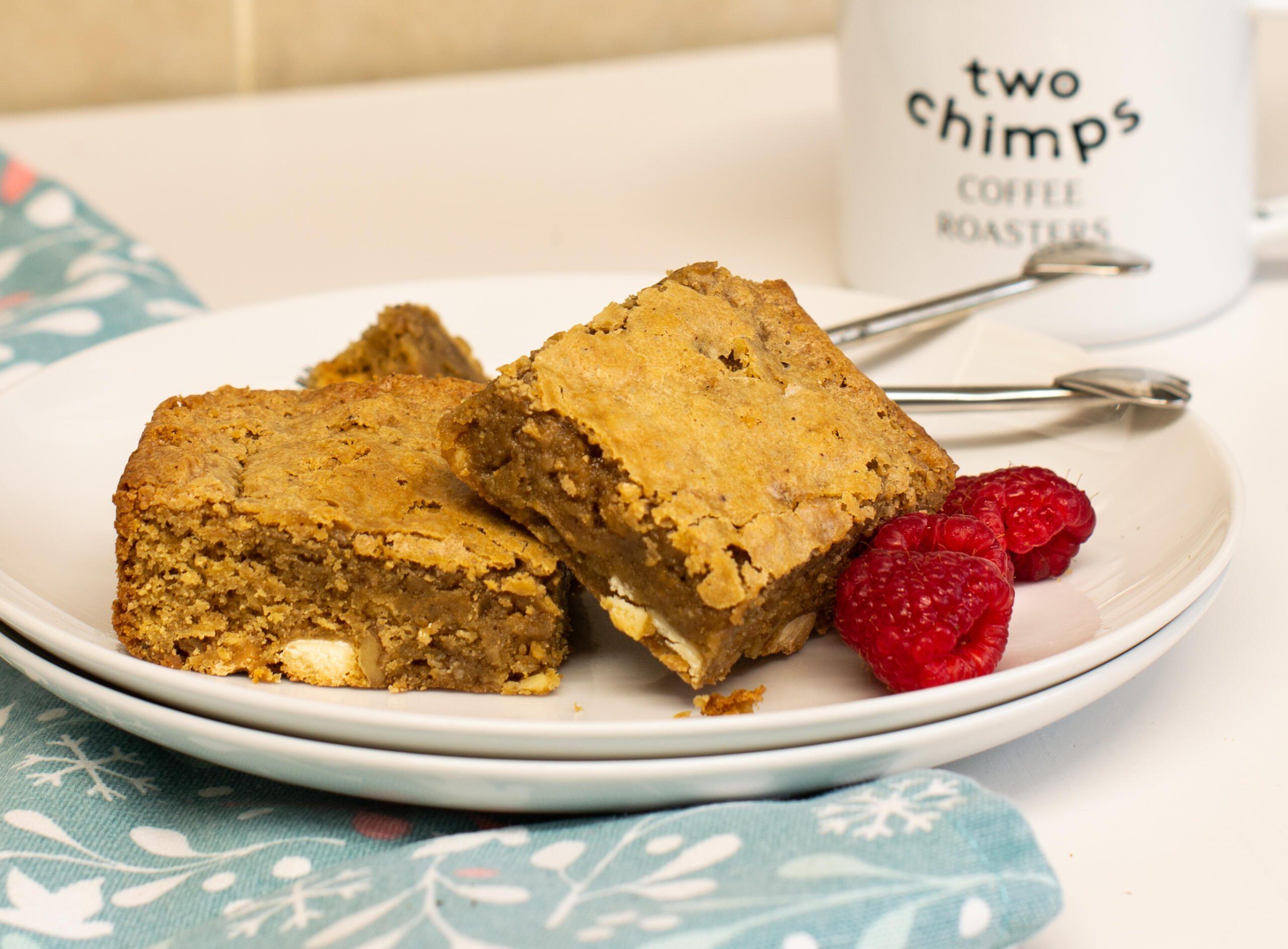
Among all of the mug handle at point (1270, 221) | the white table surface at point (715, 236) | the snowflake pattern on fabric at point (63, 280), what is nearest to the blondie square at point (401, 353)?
the snowflake pattern on fabric at point (63, 280)

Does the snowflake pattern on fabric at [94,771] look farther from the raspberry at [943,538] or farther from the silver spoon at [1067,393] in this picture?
the silver spoon at [1067,393]

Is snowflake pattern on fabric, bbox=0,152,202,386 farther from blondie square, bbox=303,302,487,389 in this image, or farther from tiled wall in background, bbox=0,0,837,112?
tiled wall in background, bbox=0,0,837,112

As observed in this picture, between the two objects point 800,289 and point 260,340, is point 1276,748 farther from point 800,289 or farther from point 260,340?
point 260,340

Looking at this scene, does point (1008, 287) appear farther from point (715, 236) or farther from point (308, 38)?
point (308, 38)

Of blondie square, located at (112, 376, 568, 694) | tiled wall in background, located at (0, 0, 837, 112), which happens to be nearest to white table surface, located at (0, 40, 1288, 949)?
tiled wall in background, located at (0, 0, 837, 112)

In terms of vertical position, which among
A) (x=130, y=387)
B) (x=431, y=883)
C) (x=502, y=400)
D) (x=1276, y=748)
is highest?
(x=502, y=400)

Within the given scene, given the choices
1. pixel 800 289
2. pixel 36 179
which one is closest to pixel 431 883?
pixel 800 289
